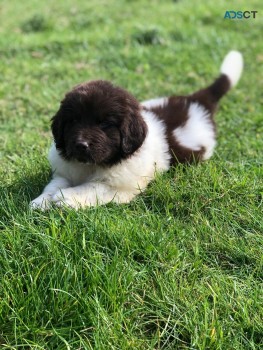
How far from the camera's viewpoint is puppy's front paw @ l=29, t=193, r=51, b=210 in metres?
3.26

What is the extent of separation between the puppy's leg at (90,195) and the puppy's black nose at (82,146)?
0.31m

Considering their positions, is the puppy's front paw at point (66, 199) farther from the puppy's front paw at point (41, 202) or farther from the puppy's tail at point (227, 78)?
the puppy's tail at point (227, 78)

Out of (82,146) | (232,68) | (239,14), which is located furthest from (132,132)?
(239,14)

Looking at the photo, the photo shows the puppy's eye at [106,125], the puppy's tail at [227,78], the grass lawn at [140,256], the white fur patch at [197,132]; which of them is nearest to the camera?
the grass lawn at [140,256]

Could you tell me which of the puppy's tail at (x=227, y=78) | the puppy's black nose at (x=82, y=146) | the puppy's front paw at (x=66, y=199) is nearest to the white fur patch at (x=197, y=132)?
the puppy's tail at (x=227, y=78)

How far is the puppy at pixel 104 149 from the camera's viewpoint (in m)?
3.34

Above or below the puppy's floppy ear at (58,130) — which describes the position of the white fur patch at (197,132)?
below

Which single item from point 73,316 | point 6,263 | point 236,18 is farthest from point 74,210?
point 236,18

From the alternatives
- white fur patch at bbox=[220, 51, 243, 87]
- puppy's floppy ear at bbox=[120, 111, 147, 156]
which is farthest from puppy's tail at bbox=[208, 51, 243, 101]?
puppy's floppy ear at bbox=[120, 111, 147, 156]

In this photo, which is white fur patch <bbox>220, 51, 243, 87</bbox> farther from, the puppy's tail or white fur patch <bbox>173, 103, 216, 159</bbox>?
white fur patch <bbox>173, 103, 216, 159</bbox>

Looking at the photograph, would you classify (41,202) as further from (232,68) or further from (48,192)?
(232,68)

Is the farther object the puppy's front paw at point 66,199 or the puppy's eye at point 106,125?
the puppy's eye at point 106,125

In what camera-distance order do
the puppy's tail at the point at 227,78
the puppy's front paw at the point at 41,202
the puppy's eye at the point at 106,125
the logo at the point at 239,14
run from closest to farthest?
1. the puppy's front paw at the point at 41,202
2. the puppy's eye at the point at 106,125
3. the puppy's tail at the point at 227,78
4. the logo at the point at 239,14

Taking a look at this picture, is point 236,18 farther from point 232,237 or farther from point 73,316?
point 73,316
